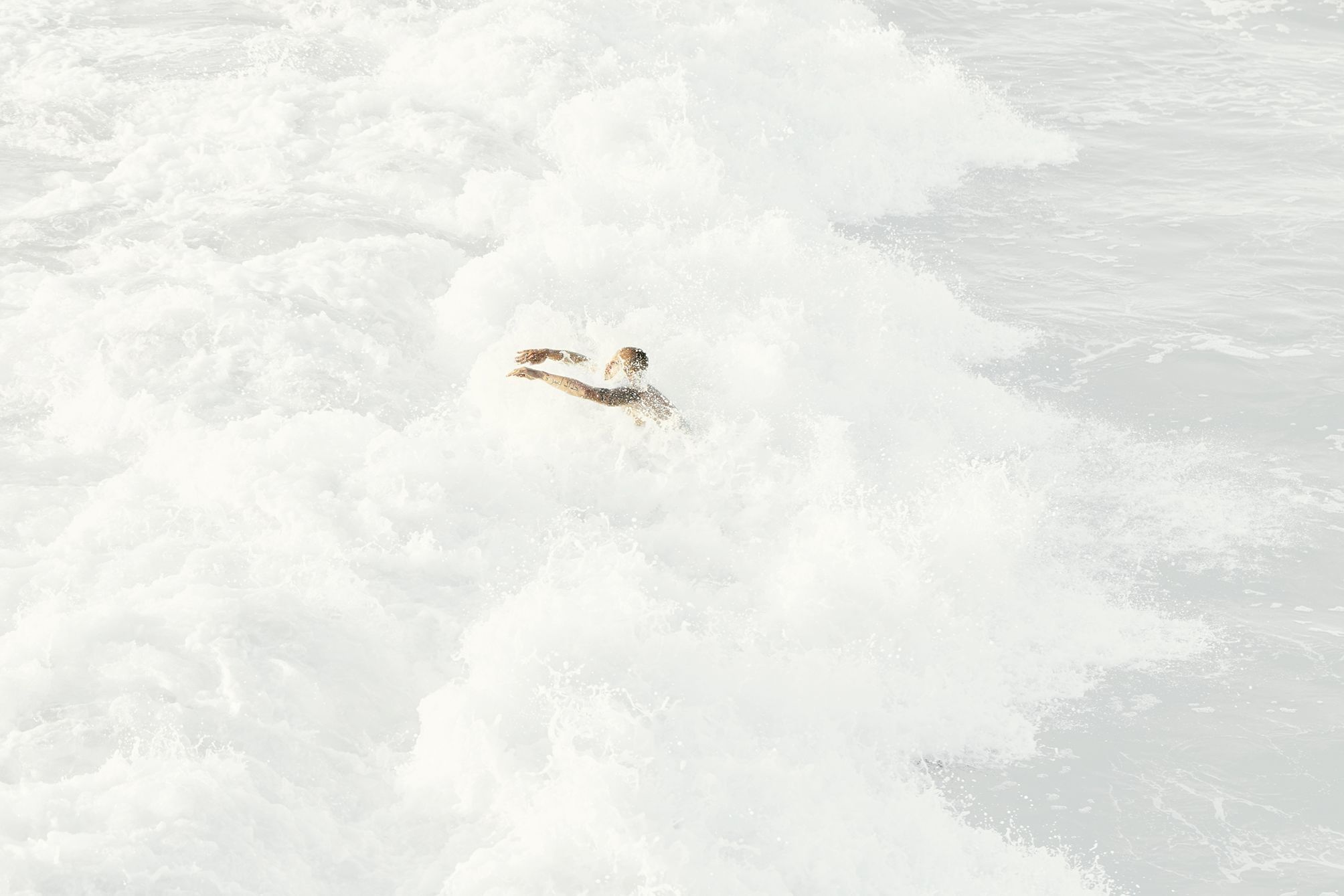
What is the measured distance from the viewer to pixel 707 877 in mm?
5898

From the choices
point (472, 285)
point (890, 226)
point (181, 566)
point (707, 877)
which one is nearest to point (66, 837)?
point (181, 566)

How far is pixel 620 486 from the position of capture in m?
9.04

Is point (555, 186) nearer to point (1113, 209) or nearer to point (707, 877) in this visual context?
point (1113, 209)

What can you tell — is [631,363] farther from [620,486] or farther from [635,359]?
[620,486]

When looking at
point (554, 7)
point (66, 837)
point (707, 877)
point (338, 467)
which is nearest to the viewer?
point (66, 837)

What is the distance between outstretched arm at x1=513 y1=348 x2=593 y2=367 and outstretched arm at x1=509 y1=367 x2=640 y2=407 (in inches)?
3.3

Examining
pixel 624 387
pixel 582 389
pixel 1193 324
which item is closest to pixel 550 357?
pixel 582 389

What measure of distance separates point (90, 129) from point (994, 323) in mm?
8820

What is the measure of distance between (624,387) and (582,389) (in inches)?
15.5

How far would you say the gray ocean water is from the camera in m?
7.38

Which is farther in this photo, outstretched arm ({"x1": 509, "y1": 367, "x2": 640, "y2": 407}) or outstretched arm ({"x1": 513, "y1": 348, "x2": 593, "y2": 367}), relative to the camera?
outstretched arm ({"x1": 513, "y1": 348, "x2": 593, "y2": 367})

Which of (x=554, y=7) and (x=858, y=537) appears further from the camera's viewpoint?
(x=554, y=7)

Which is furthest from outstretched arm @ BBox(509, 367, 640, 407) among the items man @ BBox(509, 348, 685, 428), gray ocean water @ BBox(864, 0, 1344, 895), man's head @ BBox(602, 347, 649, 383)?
gray ocean water @ BBox(864, 0, 1344, 895)

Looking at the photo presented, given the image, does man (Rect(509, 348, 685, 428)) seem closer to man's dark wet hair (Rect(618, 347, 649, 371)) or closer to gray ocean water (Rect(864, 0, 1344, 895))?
man's dark wet hair (Rect(618, 347, 649, 371))
